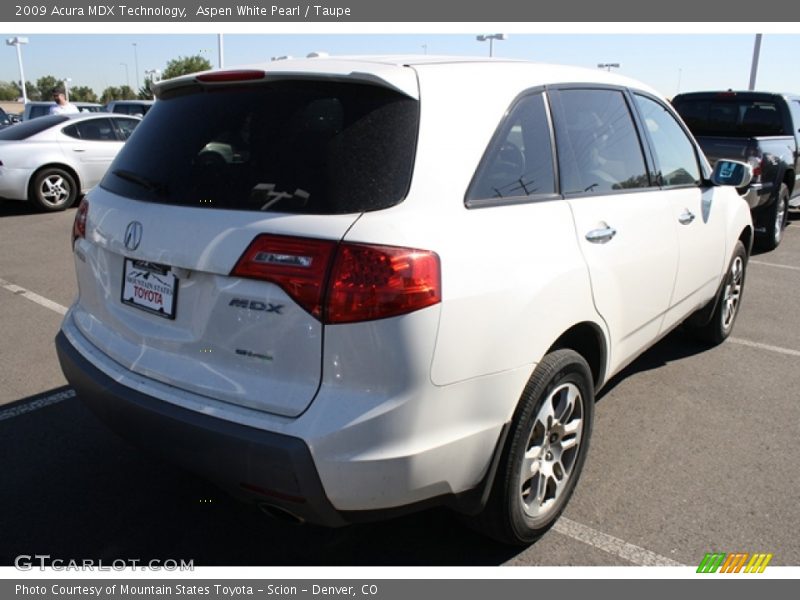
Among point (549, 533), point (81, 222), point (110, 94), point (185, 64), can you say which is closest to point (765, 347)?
point (549, 533)

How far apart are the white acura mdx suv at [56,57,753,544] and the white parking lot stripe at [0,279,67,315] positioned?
3.00 meters

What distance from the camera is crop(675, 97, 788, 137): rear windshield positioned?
8.77m

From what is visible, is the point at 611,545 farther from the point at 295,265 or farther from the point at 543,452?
the point at 295,265

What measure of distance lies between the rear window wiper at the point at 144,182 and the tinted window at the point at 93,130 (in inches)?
365

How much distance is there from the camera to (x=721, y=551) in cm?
272

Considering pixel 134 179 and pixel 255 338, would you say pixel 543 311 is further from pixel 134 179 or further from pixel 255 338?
pixel 134 179

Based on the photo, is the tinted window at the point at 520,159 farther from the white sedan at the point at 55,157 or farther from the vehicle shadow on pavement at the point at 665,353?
the white sedan at the point at 55,157

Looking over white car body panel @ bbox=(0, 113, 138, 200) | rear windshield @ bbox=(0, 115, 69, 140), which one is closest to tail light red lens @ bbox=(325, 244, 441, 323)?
white car body panel @ bbox=(0, 113, 138, 200)

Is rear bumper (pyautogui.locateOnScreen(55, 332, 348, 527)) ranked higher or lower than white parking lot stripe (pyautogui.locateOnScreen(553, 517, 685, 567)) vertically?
higher

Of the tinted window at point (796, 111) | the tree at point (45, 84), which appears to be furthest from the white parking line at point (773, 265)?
the tree at point (45, 84)

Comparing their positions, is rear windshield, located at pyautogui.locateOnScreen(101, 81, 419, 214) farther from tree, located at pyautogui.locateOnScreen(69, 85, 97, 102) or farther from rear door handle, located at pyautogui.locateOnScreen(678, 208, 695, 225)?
tree, located at pyautogui.locateOnScreen(69, 85, 97, 102)

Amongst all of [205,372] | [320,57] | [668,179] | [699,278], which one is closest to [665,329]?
[699,278]

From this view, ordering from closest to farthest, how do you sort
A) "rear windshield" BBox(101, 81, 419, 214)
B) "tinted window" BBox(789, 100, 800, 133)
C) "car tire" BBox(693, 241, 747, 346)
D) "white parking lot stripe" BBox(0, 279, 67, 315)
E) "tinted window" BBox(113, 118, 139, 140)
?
"rear windshield" BBox(101, 81, 419, 214) < "car tire" BBox(693, 241, 747, 346) < "white parking lot stripe" BBox(0, 279, 67, 315) < "tinted window" BBox(789, 100, 800, 133) < "tinted window" BBox(113, 118, 139, 140)

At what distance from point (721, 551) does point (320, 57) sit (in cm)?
259
